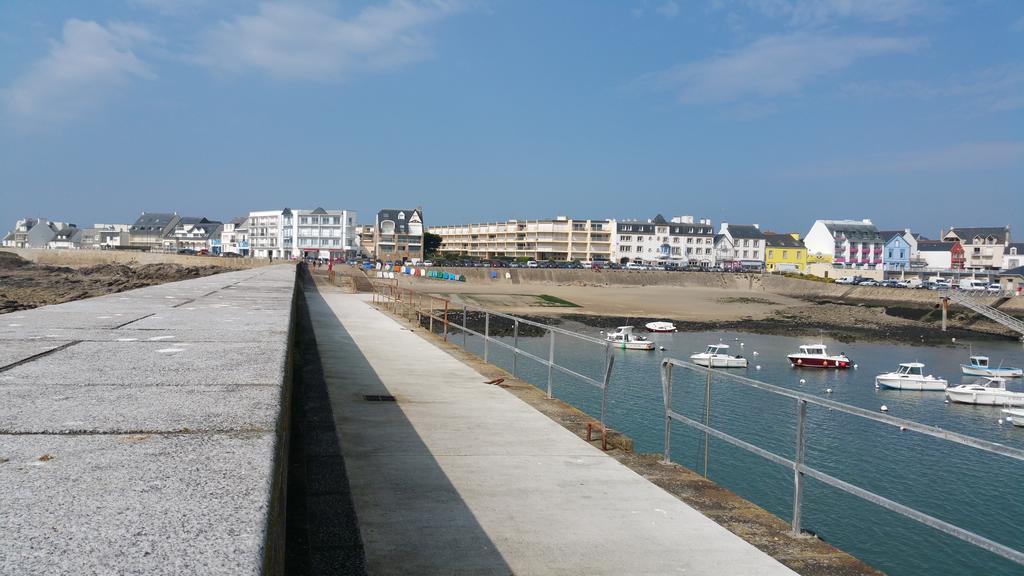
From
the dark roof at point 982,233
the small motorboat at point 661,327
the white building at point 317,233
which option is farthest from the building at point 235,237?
the dark roof at point 982,233

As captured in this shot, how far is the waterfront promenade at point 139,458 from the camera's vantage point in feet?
7.15

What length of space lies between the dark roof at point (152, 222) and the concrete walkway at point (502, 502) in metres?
156

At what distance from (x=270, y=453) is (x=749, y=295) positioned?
93.1m

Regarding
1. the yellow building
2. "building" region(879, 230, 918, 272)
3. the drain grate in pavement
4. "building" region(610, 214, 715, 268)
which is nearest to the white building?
"building" region(610, 214, 715, 268)

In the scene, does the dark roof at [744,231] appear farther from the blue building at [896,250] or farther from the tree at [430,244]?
the tree at [430,244]

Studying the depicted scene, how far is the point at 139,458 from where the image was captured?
3.08m

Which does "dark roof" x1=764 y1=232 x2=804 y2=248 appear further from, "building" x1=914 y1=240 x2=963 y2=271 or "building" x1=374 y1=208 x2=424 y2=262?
"building" x1=374 y1=208 x2=424 y2=262

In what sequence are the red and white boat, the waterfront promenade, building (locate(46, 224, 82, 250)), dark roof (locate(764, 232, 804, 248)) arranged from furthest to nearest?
building (locate(46, 224, 82, 250)), dark roof (locate(764, 232, 804, 248)), the red and white boat, the waterfront promenade

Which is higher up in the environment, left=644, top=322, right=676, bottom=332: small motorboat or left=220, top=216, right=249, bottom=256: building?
A: left=220, top=216, right=249, bottom=256: building

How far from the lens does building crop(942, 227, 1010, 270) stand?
12344 cm

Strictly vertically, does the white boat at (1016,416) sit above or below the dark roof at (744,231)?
below

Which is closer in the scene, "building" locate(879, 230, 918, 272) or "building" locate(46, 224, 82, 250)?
"building" locate(879, 230, 918, 272)

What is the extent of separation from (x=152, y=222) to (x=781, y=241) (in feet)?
402

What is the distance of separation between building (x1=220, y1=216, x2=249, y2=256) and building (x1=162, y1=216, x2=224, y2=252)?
7.83 ft
